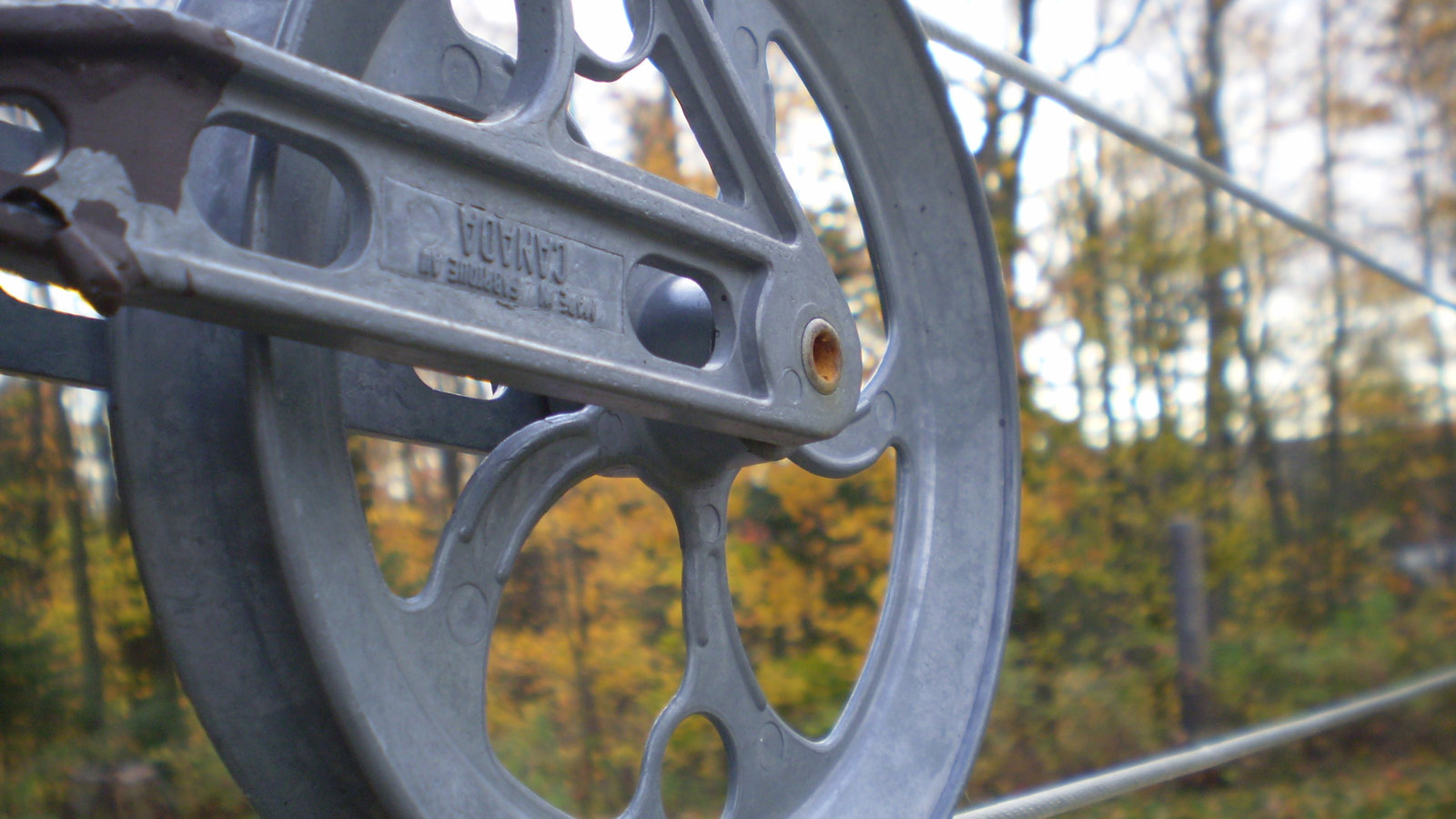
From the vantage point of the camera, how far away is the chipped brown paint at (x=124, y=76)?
55cm

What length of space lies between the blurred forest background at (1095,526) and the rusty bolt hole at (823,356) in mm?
3192

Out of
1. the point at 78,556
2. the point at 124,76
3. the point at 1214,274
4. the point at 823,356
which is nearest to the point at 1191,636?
the point at 1214,274

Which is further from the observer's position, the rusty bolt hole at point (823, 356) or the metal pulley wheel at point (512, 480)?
the rusty bolt hole at point (823, 356)

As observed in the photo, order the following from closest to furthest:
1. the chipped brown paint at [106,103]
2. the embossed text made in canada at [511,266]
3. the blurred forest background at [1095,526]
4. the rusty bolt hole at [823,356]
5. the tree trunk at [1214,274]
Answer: the chipped brown paint at [106,103]
the embossed text made in canada at [511,266]
the rusty bolt hole at [823,356]
the blurred forest background at [1095,526]
the tree trunk at [1214,274]

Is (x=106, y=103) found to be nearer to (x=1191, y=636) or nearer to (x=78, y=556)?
(x=78, y=556)

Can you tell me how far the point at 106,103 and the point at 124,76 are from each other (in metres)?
0.02

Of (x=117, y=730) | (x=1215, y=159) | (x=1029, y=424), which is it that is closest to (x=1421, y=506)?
(x=1215, y=159)

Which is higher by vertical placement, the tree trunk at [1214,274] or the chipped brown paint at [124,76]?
the tree trunk at [1214,274]

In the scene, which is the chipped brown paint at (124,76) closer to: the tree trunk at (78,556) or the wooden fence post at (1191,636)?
the tree trunk at (78,556)

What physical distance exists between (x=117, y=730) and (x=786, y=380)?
4.74 metres

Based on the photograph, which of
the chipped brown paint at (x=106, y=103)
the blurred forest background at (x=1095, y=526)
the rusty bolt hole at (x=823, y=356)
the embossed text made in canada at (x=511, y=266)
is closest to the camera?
the chipped brown paint at (x=106, y=103)

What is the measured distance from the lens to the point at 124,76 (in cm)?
58

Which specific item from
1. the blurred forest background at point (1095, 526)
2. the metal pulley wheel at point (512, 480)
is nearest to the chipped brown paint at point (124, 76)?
the metal pulley wheel at point (512, 480)

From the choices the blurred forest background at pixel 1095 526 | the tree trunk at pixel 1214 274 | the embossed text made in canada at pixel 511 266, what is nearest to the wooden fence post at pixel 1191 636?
the blurred forest background at pixel 1095 526
